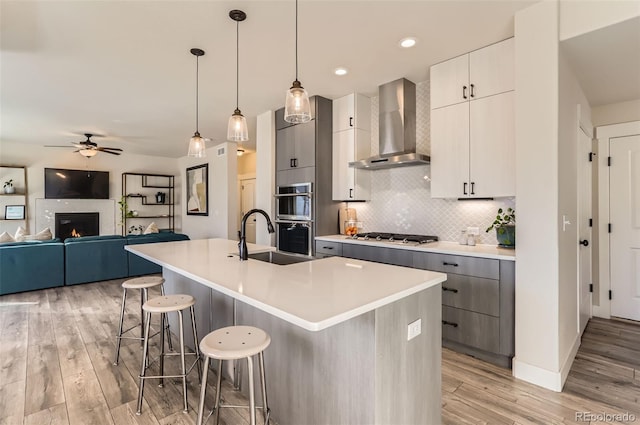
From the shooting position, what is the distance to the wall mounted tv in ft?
23.8

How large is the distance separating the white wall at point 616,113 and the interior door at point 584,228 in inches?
18.3

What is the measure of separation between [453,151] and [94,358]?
3674 millimetres

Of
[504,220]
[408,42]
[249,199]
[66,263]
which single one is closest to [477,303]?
[504,220]

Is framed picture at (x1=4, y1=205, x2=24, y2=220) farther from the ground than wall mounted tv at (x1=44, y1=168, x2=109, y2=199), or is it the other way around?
wall mounted tv at (x1=44, y1=168, x2=109, y2=199)

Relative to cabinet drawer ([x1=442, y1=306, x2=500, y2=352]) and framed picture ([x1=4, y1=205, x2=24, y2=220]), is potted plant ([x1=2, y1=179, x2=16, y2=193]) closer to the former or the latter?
framed picture ([x1=4, y1=205, x2=24, y2=220])

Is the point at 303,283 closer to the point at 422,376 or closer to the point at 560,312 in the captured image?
the point at 422,376

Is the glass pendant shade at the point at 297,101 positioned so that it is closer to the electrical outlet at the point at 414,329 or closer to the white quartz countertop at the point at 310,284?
the white quartz countertop at the point at 310,284

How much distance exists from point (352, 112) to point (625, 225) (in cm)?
331

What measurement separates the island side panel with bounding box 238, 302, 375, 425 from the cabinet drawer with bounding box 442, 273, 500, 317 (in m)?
1.58

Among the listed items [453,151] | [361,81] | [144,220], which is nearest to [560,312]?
[453,151]

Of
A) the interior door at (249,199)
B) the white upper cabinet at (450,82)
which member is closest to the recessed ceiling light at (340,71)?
the white upper cabinet at (450,82)

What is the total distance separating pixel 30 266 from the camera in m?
4.80

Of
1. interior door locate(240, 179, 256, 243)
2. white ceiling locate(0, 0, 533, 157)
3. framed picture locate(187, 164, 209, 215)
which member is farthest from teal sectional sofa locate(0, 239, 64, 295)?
interior door locate(240, 179, 256, 243)

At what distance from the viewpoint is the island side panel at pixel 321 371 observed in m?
1.44
